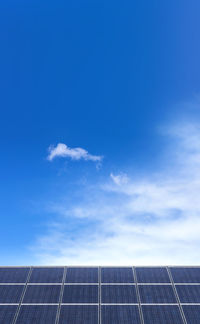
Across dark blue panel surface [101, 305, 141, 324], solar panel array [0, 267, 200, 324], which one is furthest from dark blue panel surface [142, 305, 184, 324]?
dark blue panel surface [101, 305, 141, 324]

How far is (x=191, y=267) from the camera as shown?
3672 centimetres

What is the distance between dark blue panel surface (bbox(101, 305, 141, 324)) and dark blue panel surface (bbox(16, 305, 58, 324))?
512cm

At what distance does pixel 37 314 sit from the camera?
30094 mm

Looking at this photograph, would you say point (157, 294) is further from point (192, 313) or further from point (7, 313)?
point (7, 313)

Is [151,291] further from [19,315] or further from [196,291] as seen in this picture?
[19,315]

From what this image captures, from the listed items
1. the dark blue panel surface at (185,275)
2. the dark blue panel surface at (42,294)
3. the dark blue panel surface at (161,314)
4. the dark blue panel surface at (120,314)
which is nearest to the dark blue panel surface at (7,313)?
the dark blue panel surface at (42,294)

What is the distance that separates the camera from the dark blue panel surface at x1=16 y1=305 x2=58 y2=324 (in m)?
29.4

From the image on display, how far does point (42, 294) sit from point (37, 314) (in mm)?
2638

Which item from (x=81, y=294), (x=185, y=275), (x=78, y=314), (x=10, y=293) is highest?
(x=185, y=275)

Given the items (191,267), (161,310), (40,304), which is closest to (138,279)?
(161,310)

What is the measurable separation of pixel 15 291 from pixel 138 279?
14095 mm

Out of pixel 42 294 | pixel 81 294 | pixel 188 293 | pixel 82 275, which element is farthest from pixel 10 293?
pixel 188 293

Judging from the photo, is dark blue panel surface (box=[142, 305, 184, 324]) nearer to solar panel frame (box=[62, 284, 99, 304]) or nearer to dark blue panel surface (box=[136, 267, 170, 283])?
dark blue panel surface (box=[136, 267, 170, 283])

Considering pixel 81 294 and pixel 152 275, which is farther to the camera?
pixel 152 275
